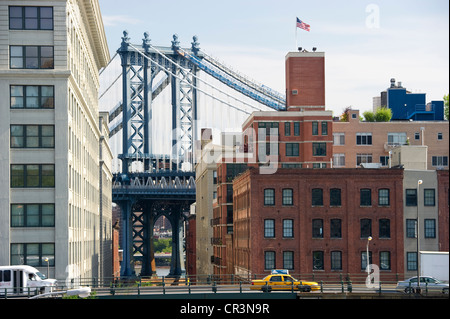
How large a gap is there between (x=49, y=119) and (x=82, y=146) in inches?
705

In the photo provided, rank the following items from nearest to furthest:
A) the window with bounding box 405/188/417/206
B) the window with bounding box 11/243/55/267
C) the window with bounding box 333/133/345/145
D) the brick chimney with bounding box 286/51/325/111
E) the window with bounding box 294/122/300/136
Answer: the window with bounding box 11/243/55/267 → the window with bounding box 405/188/417/206 → the window with bounding box 294/122/300/136 → the brick chimney with bounding box 286/51/325/111 → the window with bounding box 333/133/345/145

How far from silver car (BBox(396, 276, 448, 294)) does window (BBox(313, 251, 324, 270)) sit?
2013cm

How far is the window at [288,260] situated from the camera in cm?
9006

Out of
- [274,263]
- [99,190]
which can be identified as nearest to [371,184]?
[274,263]

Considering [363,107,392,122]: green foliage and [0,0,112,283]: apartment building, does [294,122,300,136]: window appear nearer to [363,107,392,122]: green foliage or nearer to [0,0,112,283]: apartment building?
[363,107,392,122]: green foliage

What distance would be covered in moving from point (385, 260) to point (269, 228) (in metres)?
11.5

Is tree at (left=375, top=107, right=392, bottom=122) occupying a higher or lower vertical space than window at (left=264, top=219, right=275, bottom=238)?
higher

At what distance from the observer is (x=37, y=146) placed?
74.3 m

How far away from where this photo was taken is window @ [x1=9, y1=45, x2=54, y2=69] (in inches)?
2923

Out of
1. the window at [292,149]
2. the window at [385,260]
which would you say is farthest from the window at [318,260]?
the window at [292,149]

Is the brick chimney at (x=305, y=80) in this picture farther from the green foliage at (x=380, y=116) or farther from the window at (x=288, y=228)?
the window at (x=288, y=228)

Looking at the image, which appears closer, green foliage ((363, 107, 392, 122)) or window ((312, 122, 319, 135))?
window ((312, 122, 319, 135))

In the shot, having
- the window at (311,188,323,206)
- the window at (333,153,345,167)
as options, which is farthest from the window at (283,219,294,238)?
the window at (333,153,345,167)
